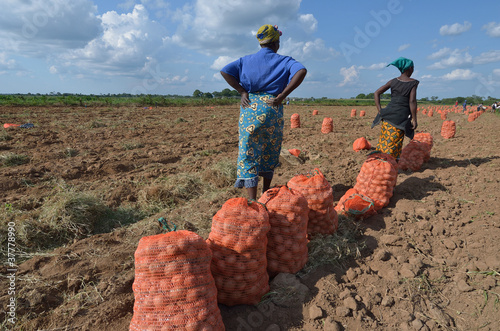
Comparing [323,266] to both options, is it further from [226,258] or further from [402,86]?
[402,86]

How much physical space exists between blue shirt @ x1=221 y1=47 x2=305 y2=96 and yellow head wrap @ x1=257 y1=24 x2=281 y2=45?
8 centimetres

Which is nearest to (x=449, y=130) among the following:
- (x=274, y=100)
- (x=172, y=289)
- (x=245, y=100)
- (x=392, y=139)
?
(x=392, y=139)

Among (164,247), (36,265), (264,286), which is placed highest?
(164,247)

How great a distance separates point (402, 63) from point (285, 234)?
3.30m

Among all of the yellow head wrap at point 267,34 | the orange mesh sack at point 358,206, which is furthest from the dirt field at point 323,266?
the yellow head wrap at point 267,34

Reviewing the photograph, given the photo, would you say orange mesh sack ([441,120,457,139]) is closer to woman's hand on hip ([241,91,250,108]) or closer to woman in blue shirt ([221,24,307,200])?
woman in blue shirt ([221,24,307,200])

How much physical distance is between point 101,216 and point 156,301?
8.37ft

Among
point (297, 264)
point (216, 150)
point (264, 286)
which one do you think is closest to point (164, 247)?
point (264, 286)

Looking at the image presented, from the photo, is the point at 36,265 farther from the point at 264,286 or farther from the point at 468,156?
the point at 468,156

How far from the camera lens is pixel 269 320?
6.06 ft

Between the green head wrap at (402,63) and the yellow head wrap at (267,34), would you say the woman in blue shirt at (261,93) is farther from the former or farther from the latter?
the green head wrap at (402,63)

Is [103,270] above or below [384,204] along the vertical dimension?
below

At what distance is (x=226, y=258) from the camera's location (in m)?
1.83

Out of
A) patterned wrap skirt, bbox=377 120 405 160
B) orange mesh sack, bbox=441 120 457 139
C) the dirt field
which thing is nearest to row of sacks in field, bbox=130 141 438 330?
the dirt field
